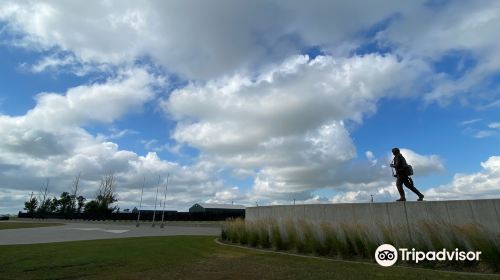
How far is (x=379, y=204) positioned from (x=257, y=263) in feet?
14.4

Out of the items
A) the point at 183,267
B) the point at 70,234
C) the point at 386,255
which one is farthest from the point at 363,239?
the point at 70,234

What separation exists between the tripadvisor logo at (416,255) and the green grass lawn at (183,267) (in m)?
0.76

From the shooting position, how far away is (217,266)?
9.42 meters

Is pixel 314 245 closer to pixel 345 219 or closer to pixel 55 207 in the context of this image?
pixel 345 219

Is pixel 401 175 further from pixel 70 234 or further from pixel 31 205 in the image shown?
pixel 31 205

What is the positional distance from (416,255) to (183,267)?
559cm

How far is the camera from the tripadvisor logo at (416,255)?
845 centimetres

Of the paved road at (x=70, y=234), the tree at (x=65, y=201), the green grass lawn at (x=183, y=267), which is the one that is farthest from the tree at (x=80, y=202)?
the green grass lawn at (x=183, y=267)

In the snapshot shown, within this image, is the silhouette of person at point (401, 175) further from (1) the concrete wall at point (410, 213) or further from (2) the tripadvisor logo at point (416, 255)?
(2) the tripadvisor logo at point (416, 255)

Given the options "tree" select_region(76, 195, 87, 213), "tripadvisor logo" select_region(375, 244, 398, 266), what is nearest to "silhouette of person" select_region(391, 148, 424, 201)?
"tripadvisor logo" select_region(375, 244, 398, 266)

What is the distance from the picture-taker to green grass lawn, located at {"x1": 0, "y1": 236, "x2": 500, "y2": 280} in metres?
7.92

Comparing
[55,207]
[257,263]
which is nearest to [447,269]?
[257,263]

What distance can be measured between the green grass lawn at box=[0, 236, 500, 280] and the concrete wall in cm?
222

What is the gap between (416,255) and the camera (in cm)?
922
